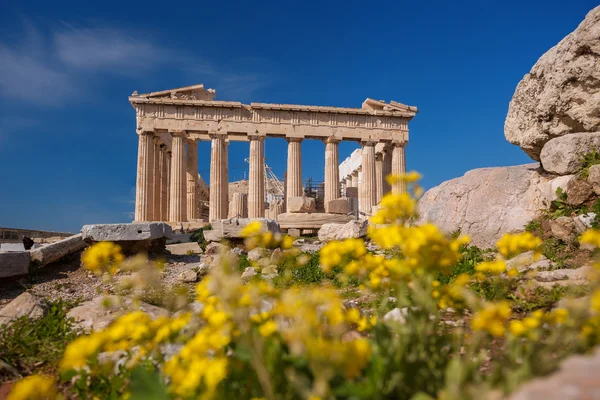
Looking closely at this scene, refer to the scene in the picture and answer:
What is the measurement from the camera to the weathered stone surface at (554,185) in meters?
7.57

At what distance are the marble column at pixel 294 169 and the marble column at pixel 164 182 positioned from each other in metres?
9.12

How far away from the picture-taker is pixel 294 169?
28.1 metres

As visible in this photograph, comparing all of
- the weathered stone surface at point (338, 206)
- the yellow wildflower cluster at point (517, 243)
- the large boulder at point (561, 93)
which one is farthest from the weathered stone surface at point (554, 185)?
the weathered stone surface at point (338, 206)

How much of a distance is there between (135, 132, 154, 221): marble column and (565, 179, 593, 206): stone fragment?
23.6 m

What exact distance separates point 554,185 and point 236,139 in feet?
79.9

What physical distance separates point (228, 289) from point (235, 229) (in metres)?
11.5

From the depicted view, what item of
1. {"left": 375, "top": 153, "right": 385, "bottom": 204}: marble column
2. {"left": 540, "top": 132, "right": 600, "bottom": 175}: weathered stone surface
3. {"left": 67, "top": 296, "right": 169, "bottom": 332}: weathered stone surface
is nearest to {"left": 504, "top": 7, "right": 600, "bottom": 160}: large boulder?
{"left": 540, "top": 132, "right": 600, "bottom": 175}: weathered stone surface

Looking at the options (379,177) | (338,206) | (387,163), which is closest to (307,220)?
(338,206)

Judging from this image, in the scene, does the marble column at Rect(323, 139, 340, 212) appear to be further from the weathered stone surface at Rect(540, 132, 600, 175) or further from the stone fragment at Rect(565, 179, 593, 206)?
the stone fragment at Rect(565, 179, 593, 206)

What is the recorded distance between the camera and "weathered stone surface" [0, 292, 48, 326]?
532 centimetres

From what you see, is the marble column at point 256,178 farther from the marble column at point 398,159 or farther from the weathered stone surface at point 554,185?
the weathered stone surface at point 554,185

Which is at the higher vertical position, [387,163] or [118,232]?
[387,163]

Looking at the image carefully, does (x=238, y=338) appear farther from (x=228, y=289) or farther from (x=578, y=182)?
(x=578, y=182)

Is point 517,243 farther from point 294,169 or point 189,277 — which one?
point 294,169
